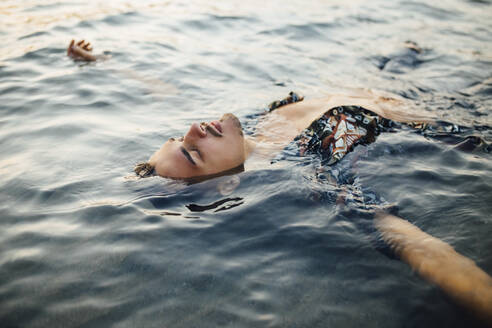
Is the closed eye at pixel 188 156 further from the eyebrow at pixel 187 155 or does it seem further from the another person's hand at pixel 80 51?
the another person's hand at pixel 80 51

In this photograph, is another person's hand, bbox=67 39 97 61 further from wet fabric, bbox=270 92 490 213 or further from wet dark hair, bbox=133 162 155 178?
wet fabric, bbox=270 92 490 213

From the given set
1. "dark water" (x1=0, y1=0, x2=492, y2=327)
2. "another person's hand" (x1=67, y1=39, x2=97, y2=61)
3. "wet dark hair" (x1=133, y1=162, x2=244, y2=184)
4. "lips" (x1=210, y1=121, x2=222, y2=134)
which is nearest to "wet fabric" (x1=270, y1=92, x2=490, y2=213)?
"dark water" (x1=0, y1=0, x2=492, y2=327)

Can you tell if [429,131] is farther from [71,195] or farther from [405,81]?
[71,195]

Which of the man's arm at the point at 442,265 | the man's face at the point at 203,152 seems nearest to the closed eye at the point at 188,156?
the man's face at the point at 203,152

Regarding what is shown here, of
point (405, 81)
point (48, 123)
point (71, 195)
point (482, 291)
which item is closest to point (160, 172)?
point (71, 195)

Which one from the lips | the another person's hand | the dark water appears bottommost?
the dark water

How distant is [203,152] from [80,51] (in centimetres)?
389

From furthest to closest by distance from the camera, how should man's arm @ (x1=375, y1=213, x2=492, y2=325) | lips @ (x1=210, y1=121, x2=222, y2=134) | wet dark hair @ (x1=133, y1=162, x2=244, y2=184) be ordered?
lips @ (x1=210, y1=121, x2=222, y2=134) → wet dark hair @ (x1=133, y1=162, x2=244, y2=184) → man's arm @ (x1=375, y1=213, x2=492, y2=325)

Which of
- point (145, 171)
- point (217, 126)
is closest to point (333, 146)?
point (217, 126)

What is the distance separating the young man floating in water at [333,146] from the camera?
2133 mm

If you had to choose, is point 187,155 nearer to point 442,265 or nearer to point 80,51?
point 442,265

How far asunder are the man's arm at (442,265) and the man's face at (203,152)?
1.42 m

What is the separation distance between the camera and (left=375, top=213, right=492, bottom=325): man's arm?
6.53 feet

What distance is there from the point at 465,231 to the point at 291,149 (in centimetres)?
172
